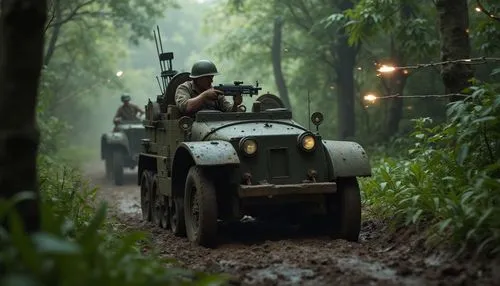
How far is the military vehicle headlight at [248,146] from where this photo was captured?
24.7 ft

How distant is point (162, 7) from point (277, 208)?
1681 centimetres

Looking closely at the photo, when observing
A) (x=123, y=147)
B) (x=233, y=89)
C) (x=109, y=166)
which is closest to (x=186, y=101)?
(x=233, y=89)

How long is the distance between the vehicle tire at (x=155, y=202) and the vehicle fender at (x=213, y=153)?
2.72 m

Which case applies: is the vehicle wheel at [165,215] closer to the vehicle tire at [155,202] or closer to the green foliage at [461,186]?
the vehicle tire at [155,202]

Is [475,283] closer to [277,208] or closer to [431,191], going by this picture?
[431,191]

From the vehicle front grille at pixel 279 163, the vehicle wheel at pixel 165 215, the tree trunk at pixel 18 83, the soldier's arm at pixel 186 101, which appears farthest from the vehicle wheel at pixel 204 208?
the tree trunk at pixel 18 83

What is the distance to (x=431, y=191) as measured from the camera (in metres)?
7.48

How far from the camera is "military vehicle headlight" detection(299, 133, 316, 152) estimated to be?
771 centimetres

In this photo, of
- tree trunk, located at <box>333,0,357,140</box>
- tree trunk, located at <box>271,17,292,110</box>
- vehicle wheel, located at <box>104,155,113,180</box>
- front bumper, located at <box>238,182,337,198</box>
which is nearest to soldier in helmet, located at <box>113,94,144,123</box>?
vehicle wheel, located at <box>104,155,113,180</box>

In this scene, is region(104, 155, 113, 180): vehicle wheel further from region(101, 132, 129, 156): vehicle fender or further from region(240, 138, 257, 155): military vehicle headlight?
region(240, 138, 257, 155): military vehicle headlight

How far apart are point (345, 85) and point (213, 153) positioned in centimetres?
1265

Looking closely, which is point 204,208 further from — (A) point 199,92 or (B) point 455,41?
(B) point 455,41

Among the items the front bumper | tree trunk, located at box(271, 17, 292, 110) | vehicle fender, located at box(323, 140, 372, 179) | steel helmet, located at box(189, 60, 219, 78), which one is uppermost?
tree trunk, located at box(271, 17, 292, 110)

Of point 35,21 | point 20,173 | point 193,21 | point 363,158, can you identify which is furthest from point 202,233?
point 193,21
